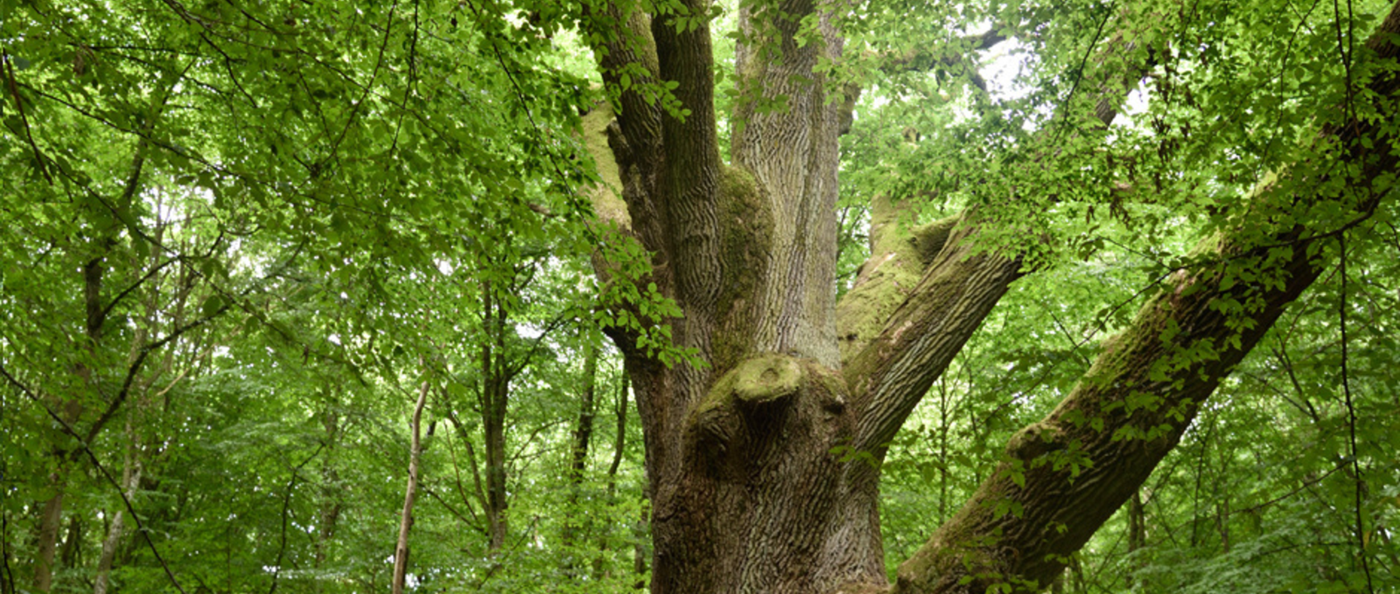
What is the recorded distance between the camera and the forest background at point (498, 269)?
2510mm

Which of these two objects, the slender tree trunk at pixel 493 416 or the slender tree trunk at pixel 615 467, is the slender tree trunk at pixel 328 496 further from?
the slender tree trunk at pixel 615 467

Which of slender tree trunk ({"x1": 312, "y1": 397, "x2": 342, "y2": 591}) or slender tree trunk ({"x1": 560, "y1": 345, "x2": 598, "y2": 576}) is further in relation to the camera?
slender tree trunk ({"x1": 312, "y1": 397, "x2": 342, "y2": 591})

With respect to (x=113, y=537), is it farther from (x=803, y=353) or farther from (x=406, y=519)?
(x=803, y=353)

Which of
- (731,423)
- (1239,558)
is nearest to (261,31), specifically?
(731,423)

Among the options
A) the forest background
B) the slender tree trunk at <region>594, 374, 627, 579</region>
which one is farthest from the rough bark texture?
the slender tree trunk at <region>594, 374, 627, 579</region>

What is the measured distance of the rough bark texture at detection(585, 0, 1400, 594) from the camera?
312 cm

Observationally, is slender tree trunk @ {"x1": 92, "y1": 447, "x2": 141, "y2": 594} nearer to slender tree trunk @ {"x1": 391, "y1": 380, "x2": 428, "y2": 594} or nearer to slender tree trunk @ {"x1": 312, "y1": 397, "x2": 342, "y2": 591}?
slender tree trunk @ {"x1": 312, "y1": 397, "x2": 342, "y2": 591}

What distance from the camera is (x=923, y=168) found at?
4988 millimetres

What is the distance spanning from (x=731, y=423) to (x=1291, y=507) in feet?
13.7

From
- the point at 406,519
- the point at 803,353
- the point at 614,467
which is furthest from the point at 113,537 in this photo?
the point at 803,353

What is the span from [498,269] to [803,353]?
5.48ft

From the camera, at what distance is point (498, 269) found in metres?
3.45

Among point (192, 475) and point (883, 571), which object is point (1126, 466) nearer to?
point (883, 571)

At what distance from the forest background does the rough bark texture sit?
23cm
